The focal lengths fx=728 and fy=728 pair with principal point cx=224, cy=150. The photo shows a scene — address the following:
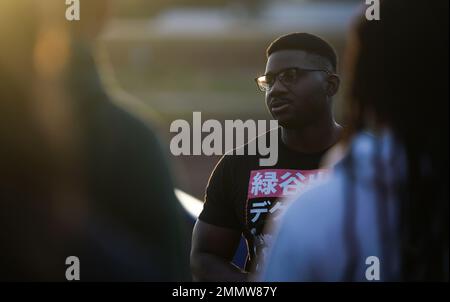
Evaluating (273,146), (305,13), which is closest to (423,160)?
(273,146)

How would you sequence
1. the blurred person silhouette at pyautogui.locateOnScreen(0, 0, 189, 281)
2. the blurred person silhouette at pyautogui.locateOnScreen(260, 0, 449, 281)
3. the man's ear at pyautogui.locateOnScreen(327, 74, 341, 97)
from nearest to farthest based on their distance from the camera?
the blurred person silhouette at pyautogui.locateOnScreen(260, 0, 449, 281) < the blurred person silhouette at pyautogui.locateOnScreen(0, 0, 189, 281) < the man's ear at pyautogui.locateOnScreen(327, 74, 341, 97)

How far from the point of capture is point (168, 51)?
17.6ft

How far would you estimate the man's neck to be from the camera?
7.90 feet

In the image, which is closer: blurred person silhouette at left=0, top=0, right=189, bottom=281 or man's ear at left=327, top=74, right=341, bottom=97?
blurred person silhouette at left=0, top=0, right=189, bottom=281

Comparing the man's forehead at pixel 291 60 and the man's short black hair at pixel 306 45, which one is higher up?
the man's short black hair at pixel 306 45

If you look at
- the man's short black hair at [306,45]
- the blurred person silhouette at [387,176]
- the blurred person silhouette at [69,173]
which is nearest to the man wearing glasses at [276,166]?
the man's short black hair at [306,45]

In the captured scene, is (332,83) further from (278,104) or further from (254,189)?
(254,189)

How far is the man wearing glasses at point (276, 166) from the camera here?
7.67 ft

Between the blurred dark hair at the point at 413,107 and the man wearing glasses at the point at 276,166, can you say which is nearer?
the blurred dark hair at the point at 413,107

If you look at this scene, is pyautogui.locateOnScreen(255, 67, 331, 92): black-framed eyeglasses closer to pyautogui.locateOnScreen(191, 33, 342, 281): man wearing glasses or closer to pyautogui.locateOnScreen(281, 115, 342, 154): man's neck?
pyautogui.locateOnScreen(191, 33, 342, 281): man wearing glasses

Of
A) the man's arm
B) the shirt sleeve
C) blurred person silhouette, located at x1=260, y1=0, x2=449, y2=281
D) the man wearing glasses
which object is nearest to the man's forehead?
the man wearing glasses

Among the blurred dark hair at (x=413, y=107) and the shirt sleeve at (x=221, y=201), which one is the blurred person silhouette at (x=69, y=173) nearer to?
the shirt sleeve at (x=221, y=201)

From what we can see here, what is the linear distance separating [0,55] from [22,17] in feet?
0.54

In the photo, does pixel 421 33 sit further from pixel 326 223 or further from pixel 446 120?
pixel 326 223
